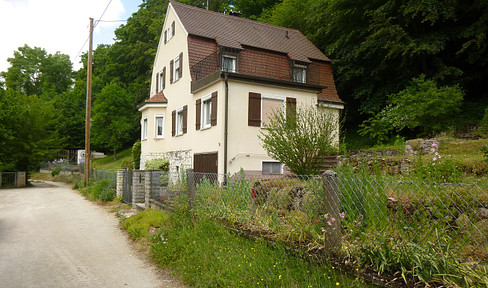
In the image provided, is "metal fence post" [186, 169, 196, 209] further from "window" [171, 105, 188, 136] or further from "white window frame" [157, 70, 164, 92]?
"white window frame" [157, 70, 164, 92]

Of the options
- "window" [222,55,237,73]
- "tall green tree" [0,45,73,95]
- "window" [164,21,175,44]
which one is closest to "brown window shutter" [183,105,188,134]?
"window" [222,55,237,73]

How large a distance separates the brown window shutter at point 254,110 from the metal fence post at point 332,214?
11745 mm

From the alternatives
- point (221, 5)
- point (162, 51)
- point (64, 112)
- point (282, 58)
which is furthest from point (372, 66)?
point (64, 112)

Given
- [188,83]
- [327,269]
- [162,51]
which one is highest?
[162,51]

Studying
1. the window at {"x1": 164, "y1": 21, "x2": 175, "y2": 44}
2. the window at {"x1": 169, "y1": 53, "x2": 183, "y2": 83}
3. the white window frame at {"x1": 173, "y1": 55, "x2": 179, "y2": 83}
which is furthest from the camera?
the window at {"x1": 164, "y1": 21, "x2": 175, "y2": 44}

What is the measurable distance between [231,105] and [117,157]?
30141mm

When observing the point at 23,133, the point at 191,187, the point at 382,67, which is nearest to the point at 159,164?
the point at 23,133

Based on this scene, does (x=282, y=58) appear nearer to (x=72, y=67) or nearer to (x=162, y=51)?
(x=162, y=51)

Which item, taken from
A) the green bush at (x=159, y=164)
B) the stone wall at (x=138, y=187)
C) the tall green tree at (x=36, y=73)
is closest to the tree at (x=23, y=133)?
the green bush at (x=159, y=164)

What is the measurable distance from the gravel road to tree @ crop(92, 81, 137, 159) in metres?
30.1

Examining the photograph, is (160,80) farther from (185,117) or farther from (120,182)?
(120,182)

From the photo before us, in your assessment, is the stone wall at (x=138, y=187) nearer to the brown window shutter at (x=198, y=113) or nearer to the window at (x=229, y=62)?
the brown window shutter at (x=198, y=113)

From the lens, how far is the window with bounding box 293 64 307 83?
19.7 metres

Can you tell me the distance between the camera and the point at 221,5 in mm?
33812
